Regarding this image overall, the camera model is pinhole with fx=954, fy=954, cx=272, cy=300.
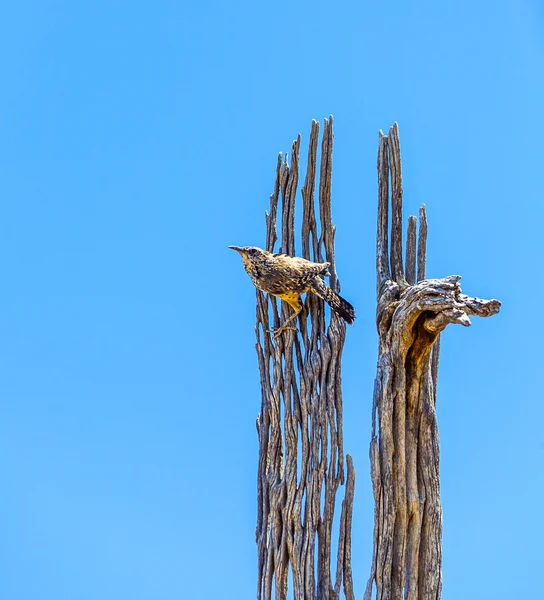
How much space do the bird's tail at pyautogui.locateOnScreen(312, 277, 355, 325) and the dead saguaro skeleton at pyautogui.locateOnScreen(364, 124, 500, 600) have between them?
0.15 meters

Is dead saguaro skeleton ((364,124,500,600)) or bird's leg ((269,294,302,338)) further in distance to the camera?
bird's leg ((269,294,302,338))

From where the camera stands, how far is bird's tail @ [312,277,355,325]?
13.5ft

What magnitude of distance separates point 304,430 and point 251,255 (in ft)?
2.59

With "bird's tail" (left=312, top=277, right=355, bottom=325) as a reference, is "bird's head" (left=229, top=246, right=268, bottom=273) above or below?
above

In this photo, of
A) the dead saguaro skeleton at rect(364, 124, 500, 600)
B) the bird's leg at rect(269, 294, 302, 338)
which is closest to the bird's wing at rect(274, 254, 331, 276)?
the bird's leg at rect(269, 294, 302, 338)

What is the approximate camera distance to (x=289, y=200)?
172 inches

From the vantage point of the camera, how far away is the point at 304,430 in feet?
13.4

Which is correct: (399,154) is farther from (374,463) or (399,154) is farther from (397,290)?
(374,463)

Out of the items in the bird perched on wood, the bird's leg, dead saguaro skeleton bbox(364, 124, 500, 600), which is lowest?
dead saguaro skeleton bbox(364, 124, 500, 600)

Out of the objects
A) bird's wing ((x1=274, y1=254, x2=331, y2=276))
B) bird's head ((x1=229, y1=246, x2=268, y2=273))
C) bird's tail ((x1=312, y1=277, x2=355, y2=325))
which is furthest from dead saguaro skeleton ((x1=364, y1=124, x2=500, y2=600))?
bird's head ((x1=229, y1=246, x2=268, y2=273))

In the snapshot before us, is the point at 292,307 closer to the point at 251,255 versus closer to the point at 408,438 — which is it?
the point at 251,255

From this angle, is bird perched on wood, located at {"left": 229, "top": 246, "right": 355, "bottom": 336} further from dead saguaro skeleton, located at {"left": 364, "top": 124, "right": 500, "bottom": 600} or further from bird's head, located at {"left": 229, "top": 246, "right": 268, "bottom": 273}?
dead saguaro skeleton, located at {"left": 364, "top": 124, "right": 500, "bottom": 600}

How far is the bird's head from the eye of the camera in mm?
4141

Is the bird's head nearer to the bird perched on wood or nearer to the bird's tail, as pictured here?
the bird perched on wood
